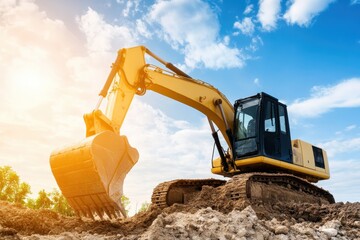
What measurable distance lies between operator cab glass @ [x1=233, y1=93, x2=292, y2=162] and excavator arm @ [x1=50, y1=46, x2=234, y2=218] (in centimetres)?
199

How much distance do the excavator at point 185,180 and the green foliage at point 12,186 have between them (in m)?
10.7

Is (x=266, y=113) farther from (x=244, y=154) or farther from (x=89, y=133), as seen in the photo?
(x=89, y=133)

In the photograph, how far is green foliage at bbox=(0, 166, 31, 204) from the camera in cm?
1636

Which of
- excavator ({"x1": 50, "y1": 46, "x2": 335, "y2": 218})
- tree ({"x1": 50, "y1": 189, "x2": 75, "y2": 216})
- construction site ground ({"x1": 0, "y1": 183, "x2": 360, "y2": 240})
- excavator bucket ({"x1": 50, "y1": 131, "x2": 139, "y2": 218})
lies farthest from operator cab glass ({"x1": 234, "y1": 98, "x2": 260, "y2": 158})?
tree ({"x1": 50, "y1": 189, "x2": 75, "y2": 216})

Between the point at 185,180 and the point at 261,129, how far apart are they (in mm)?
2144

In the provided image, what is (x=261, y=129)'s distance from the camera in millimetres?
8531

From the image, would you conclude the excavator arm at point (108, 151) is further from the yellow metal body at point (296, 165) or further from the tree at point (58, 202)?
the tree at point (58, 202)

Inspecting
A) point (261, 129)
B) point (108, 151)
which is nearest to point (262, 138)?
point (261, 129)

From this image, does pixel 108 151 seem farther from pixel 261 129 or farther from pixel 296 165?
pixel 296 165

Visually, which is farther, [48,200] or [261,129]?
[48,200]

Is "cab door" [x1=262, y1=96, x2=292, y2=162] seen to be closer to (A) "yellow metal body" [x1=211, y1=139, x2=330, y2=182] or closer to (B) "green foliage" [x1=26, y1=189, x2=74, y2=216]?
(A) "yellow metal body" [x1=211, y1=139, x2=330, y2=182]

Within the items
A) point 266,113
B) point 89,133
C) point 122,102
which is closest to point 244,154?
point 266,113

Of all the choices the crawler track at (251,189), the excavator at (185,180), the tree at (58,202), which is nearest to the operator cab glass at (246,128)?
A: the excavator at (185,180)

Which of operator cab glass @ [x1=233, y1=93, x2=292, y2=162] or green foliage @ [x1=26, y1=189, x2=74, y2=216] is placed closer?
operator cab glass @ [x1=233, y1=93, x2=292, y2=162]
